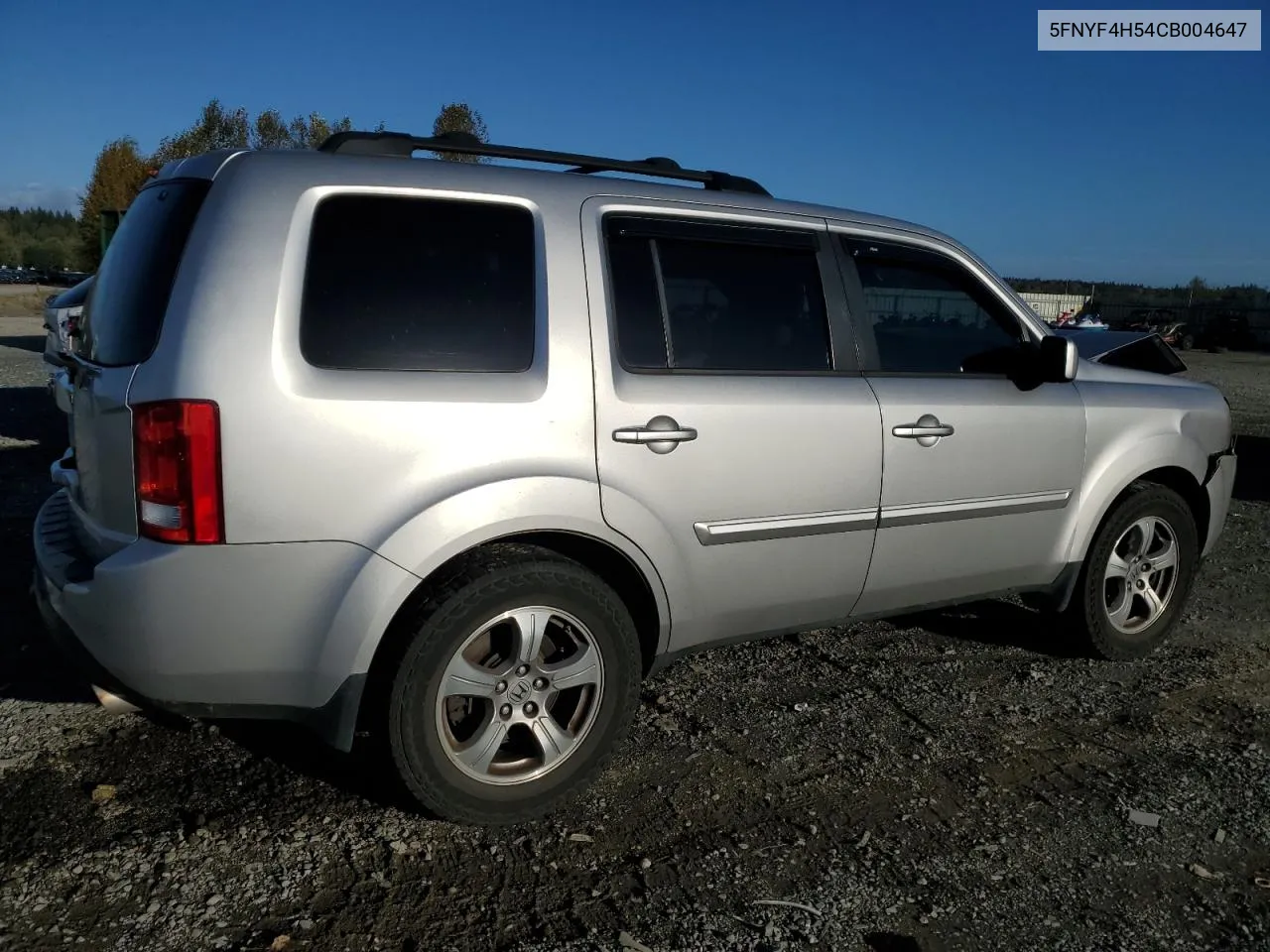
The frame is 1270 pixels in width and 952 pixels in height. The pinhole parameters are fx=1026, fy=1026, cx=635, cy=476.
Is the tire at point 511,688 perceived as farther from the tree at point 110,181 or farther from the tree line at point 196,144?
the tree at point 110,181

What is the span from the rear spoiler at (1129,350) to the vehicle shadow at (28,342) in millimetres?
18740

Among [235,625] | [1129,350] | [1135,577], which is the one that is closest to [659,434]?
[235,625]

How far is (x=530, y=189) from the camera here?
313cm

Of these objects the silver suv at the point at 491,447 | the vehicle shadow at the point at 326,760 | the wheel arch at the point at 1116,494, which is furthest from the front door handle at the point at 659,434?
the wheel arch at the point at 1116,494

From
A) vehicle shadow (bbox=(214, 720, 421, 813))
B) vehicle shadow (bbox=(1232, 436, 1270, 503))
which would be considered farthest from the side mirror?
vehicle shadow (bbox=(1232, 436, 1270, 503))

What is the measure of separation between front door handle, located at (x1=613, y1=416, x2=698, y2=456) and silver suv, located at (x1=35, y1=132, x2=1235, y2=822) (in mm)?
16

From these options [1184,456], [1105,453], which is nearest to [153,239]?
[1105,453]

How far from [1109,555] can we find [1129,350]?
5.88 meters

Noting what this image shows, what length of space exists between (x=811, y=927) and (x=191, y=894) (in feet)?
5.23

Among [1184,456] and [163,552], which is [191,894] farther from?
[1184,456]

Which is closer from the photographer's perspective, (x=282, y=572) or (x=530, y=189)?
(x=282, y=572)

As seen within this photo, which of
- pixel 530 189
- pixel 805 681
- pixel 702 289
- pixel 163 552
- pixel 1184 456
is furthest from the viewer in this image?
pixel 1184 456

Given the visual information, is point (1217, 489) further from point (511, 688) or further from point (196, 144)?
point (196, 144)

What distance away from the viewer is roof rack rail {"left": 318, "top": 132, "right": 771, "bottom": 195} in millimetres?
3074
